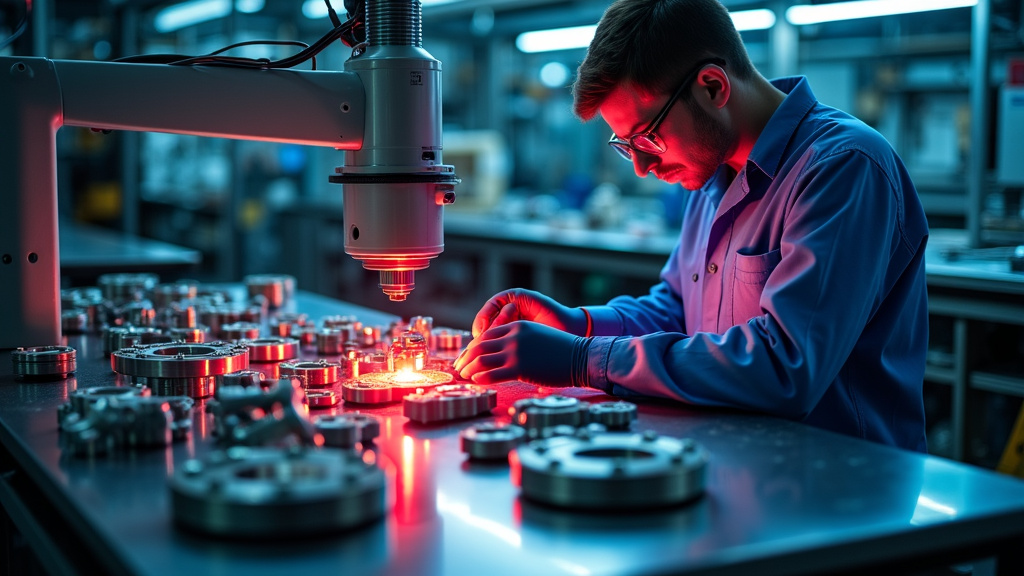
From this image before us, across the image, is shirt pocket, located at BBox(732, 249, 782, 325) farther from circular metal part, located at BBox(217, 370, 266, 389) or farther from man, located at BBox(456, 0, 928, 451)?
circular metal part, located at BBox(217, 370, 266, 389)

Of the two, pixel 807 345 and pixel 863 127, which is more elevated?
pixel 863 127

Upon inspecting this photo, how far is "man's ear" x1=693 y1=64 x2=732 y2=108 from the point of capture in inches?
62.2

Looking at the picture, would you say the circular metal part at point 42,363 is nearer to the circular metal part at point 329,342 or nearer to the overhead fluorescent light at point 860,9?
the circular metal part at point 329,342

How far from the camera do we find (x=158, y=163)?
10.1m

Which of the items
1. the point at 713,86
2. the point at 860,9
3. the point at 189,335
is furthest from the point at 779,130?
the point at 860,9

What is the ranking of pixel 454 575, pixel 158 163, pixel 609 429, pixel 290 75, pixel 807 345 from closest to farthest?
pixel 454 575
pixel 609 429
pixel 807 345
pixel 290 75
pixel 158 163

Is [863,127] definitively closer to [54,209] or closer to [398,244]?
[398,244]

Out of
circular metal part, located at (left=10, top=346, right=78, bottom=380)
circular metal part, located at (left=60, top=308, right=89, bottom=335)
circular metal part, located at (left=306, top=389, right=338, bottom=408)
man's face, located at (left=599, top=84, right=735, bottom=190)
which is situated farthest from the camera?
circular metal part, located at (left=60, top=308, right=89, bottom=335)

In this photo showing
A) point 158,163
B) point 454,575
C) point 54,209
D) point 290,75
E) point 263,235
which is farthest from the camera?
point 158,163

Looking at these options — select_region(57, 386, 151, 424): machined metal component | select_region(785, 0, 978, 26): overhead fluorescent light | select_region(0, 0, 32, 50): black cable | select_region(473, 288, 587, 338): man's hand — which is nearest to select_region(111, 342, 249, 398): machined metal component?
select_region(57, 386, 151, 424): machined metal component

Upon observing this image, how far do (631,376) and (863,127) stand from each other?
1.97 ft

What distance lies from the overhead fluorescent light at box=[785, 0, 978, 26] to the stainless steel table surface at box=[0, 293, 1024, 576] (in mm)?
2963

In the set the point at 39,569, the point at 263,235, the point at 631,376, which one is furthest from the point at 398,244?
the point at 263,235

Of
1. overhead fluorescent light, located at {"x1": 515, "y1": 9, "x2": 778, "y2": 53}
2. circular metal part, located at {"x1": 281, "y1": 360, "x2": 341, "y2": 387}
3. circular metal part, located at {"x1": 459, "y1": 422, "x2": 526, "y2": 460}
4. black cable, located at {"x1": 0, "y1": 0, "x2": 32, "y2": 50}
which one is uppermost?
overhead fluorescent light, located at {"x1": 515, "y1": 9, "x2": 778, "y2": 53}
